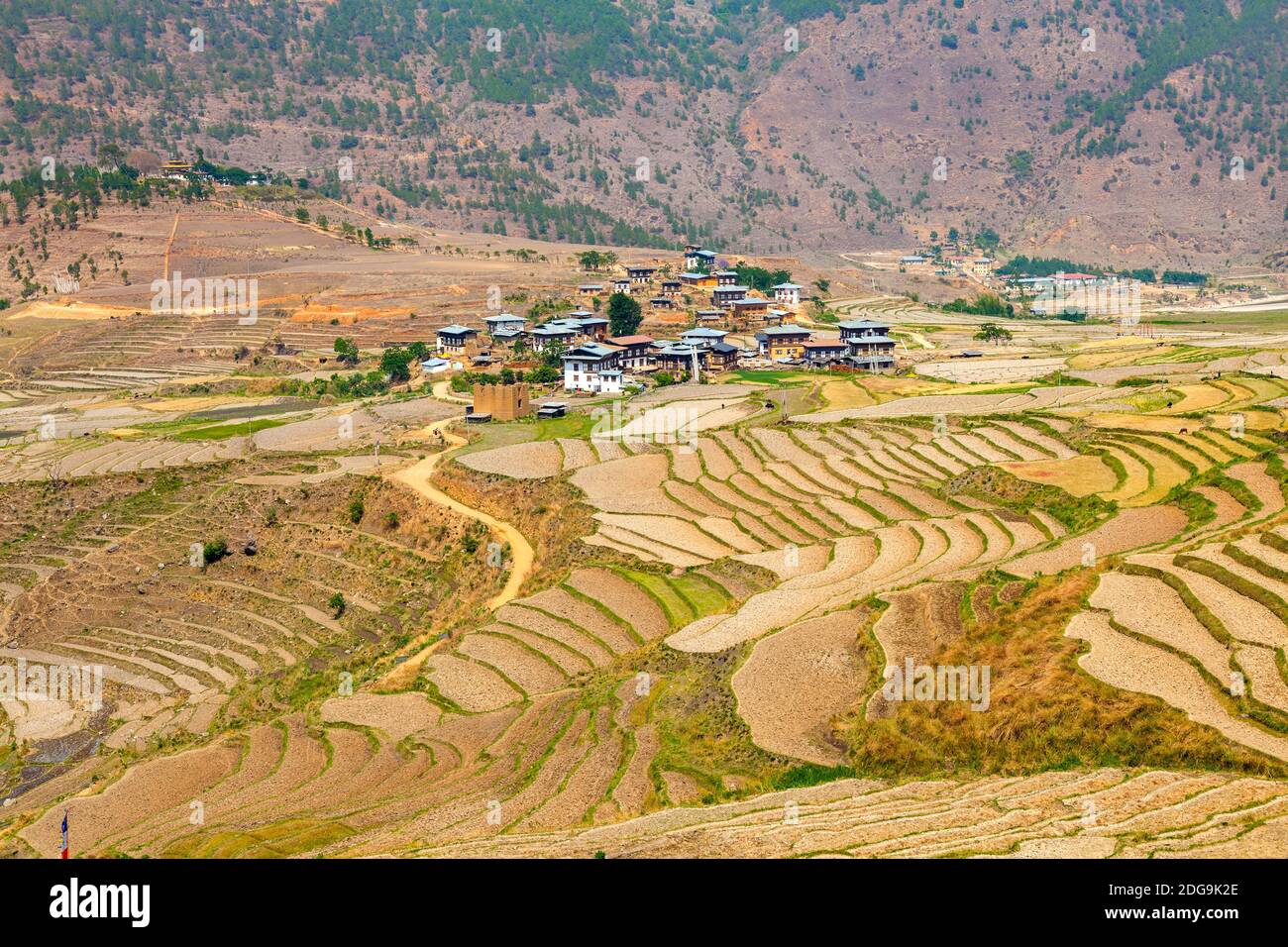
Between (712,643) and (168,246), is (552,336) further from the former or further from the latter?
(712,643)

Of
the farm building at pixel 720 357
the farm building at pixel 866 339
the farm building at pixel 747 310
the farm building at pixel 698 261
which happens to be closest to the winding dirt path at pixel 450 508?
the farm building at pixel 720 357

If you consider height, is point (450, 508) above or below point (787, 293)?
below

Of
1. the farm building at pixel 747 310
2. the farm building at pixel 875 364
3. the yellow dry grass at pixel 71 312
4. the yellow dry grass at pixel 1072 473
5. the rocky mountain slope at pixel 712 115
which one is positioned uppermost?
the rocky mountain slope at pixel 712 115

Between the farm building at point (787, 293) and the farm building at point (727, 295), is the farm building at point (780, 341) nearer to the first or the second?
the farm building at point (727, 295)

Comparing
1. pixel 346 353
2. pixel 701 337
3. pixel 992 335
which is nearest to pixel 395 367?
pixel 346 353

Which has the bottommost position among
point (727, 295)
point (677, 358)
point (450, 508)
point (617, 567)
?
point (450, 508)

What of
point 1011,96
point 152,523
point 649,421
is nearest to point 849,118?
point 1011,96

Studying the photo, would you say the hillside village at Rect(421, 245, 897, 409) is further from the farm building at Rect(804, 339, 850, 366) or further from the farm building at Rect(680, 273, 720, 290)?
the farm building at Rect(680, 273, 720, 290)
